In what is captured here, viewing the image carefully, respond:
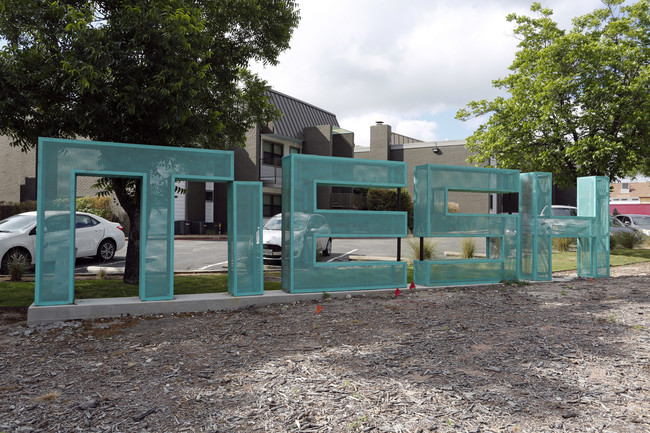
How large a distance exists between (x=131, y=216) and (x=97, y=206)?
17.1 meters

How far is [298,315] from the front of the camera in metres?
6.94

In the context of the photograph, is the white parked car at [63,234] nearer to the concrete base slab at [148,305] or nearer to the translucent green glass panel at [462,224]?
the concrete base slab at [148,305]

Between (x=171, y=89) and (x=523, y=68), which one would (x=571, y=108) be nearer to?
(x=523, y=68)

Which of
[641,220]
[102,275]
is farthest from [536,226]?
[641,220]

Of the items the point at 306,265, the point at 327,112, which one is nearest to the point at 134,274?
the point at 306,265

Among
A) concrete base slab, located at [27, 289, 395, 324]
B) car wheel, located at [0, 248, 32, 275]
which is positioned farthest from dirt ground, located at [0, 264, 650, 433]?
car wheel, located at [0, 248, 32, 275]

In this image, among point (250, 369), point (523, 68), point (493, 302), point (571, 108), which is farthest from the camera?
point (523, 68)

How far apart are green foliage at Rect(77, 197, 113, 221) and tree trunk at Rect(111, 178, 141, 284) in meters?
15.7

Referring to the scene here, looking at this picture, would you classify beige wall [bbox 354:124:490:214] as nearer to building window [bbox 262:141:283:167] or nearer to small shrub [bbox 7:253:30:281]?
building window [bbox 262:141:283:167]

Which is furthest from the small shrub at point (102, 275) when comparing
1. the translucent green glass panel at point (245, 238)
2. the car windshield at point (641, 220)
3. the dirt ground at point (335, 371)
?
the car windshield at point (641, 220)

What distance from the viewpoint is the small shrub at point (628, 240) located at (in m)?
19.5

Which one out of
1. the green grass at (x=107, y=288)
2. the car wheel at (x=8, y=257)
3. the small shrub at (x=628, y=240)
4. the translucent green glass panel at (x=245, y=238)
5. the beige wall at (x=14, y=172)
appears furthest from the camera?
the beige wall at (x=14, y=172)

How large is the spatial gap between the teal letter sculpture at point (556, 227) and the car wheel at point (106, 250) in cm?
1095

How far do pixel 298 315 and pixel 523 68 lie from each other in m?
16.6
